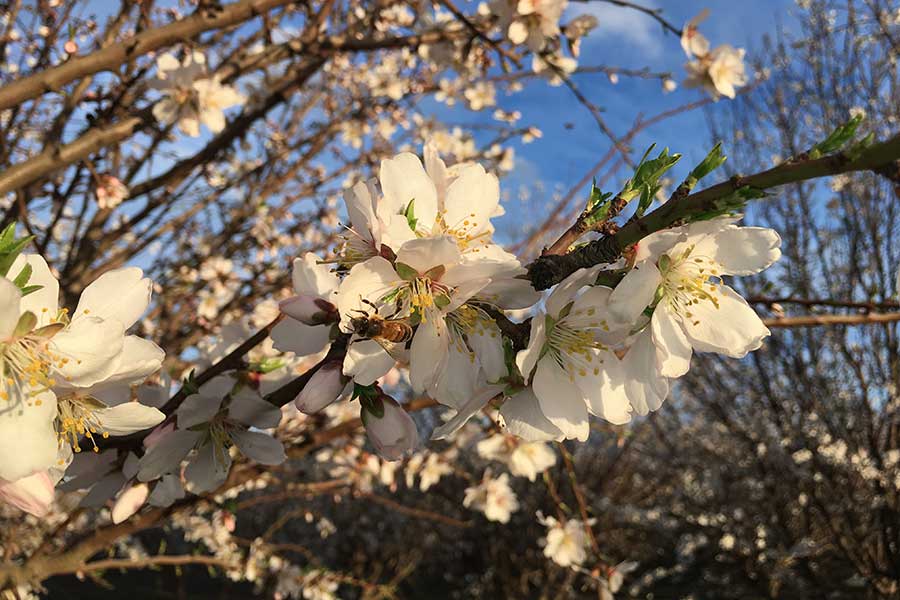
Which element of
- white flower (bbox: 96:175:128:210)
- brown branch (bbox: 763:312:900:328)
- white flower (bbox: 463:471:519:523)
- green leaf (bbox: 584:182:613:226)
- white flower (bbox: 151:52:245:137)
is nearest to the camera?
green leaf (bbox: 584:182:613:226)

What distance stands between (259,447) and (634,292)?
0.64 m

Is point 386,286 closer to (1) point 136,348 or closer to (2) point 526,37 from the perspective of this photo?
(1) point 136,348

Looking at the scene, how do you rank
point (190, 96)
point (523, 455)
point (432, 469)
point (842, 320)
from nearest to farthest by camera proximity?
point (842, 320) → point (190, 96) → point (523, 455) → point (432, 469)

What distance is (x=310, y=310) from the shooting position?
808 millimetres

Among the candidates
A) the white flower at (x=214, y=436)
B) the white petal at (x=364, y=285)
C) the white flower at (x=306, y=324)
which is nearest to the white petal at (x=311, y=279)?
the white flower at (x=306, y=324)

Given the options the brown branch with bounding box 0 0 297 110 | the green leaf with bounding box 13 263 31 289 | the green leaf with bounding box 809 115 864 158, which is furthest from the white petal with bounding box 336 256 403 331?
the brown branch with bounding box 0 0 297 110

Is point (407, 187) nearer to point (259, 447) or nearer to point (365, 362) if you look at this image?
point (365, 362)

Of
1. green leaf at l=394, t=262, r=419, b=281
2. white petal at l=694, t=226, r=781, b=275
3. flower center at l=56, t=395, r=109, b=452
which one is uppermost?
white petal at l=694, t=226, r=781, b=275

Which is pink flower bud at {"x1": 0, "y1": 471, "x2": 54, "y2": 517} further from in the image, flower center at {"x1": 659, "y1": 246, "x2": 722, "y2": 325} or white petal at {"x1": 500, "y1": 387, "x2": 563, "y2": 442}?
flower center at {"x1": 659, "y1": 246, "x2": 722, "y2": 325}

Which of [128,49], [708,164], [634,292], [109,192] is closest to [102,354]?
[634,292]

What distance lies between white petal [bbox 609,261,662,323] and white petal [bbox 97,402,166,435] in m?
0.58

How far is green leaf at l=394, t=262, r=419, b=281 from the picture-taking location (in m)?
0.72

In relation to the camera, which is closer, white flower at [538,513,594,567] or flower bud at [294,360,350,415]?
flower bud at [294,360,350,415]

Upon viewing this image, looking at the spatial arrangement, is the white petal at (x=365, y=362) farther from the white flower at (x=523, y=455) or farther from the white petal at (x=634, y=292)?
the white flower at (x=523, y=455)
